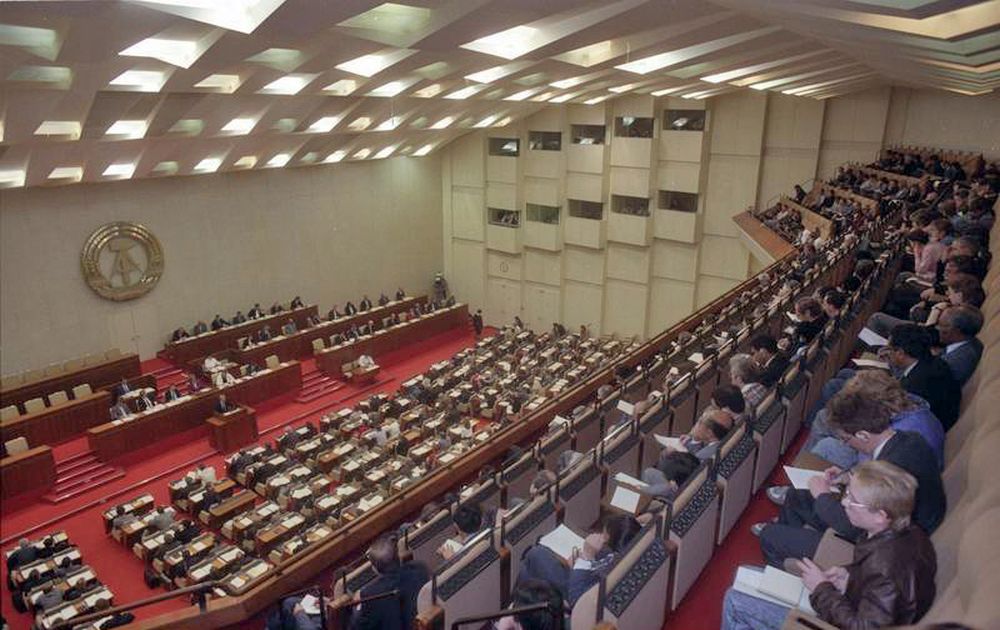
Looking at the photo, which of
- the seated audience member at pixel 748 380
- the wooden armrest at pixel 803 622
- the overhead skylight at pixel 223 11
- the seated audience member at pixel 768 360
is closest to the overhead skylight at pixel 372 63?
the overhead skylight at pixel 223 11

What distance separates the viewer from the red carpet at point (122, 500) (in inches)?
289

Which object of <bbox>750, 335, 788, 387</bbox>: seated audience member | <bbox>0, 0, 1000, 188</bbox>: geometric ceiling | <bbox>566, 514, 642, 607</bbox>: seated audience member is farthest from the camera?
<bbox>0, 0, 1000, 188</bbox>: geometric ceiling

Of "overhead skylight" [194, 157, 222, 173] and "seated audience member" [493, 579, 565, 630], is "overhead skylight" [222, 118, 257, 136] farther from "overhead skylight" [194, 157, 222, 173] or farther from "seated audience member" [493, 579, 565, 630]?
"seated audience member" [493, 579, 565, 630]

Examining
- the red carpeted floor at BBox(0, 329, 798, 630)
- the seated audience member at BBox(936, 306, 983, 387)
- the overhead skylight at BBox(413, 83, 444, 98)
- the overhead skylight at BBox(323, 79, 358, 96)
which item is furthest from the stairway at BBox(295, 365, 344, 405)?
the seated audience member at BBox(936, 306, 983, 387)

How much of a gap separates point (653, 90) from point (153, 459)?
1104 centimetres

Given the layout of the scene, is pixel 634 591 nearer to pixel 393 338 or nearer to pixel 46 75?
pixel 46 75

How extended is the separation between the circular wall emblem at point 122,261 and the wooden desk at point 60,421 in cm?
264

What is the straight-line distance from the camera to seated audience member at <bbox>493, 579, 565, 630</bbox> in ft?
8.14

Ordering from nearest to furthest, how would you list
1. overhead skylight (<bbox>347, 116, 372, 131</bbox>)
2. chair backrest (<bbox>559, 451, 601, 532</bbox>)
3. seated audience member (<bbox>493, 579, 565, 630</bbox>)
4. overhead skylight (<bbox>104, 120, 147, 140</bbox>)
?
seated audience member (<bbox>493, 579, 565, 630</bbox>) → chair backrest (<bbox>559, 451, 601, 532</bbox>) → overhead skylight (<bbox>104, 120, 147, 140</bbox>) → overhead skylight (<bbox>347, 116, 372, 131</bbox>)

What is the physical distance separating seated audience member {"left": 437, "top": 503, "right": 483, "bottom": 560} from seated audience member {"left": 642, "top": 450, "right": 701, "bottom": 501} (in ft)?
2.97

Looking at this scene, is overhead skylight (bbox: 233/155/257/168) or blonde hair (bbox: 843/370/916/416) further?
overhead skylight (bbox: 233/155/257/168)

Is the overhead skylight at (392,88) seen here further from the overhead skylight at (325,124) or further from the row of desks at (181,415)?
the row of desks at (181,415)

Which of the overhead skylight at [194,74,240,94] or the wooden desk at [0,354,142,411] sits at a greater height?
the overhead skylight at [194,74,240,94]

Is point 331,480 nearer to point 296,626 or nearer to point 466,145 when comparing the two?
point 296,626
